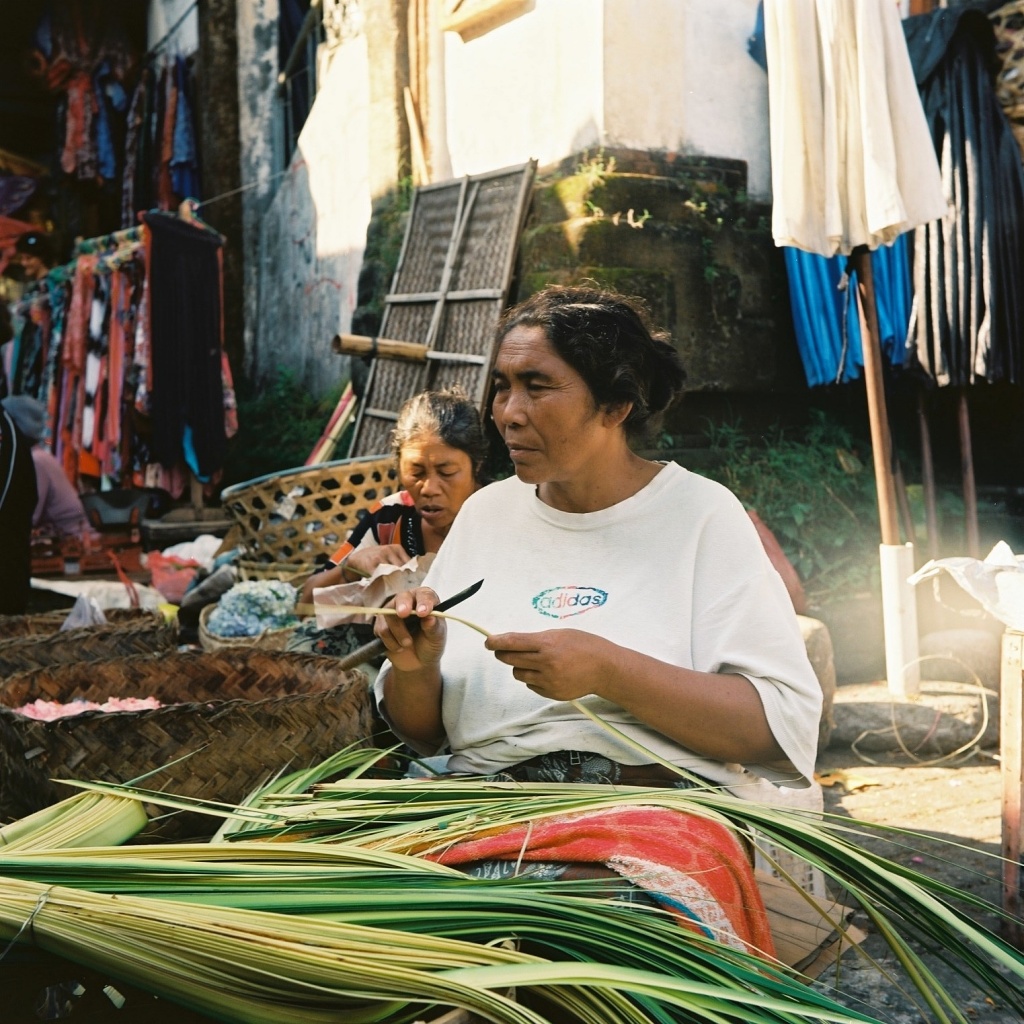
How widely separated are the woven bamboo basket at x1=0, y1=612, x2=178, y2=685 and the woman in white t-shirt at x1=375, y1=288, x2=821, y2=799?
1.05 meters

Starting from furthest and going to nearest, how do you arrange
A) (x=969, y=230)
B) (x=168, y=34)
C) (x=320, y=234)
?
(x=168, y=34), (x=320, y=234), (x=969, y=230)

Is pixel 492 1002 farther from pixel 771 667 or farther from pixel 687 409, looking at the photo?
pixel 687 409

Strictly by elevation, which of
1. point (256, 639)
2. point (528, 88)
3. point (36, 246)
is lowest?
point (256, 639)

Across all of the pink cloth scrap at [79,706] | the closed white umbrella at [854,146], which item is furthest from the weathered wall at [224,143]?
the pink cloth scrap at [79,706]

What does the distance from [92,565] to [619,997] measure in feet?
18.6

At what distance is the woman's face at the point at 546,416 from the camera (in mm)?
2059

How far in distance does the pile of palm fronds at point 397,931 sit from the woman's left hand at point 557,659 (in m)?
0.23

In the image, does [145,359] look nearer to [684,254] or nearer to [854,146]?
[684,254]

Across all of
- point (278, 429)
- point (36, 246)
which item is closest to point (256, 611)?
point (278, 429)

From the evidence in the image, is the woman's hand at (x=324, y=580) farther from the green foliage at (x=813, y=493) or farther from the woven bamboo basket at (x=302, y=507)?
the green foliage at (x=813, y=493)

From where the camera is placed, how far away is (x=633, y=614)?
1.97 m

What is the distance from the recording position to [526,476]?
2066mm

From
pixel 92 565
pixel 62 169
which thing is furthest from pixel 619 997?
pixel 62 169

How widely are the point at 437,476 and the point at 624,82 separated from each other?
10.4ft
